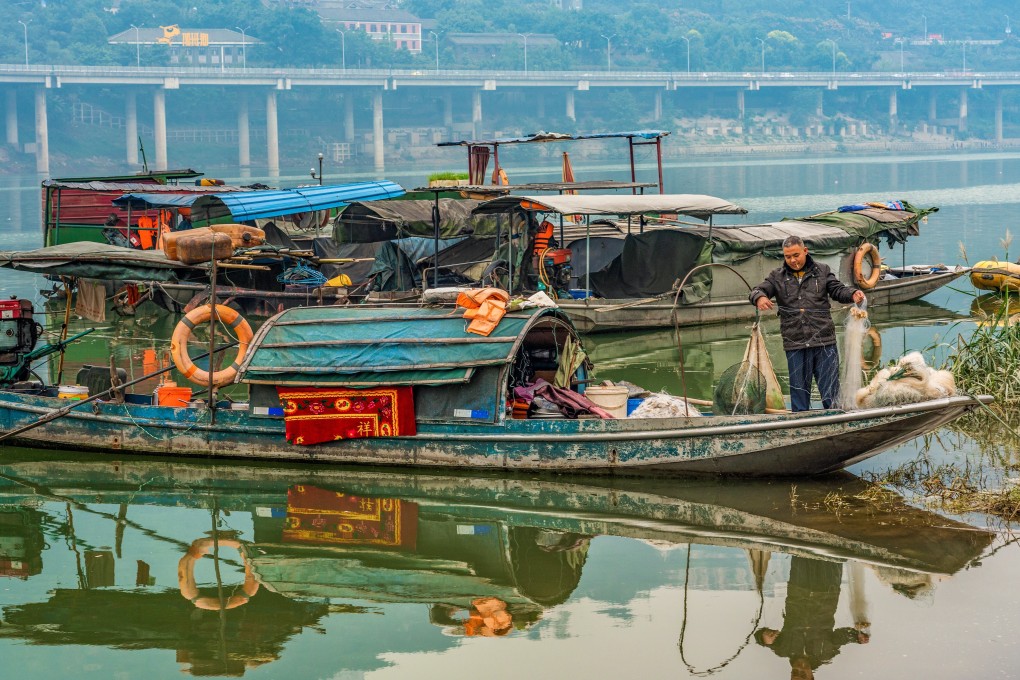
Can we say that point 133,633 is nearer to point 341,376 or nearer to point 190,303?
point 341,376

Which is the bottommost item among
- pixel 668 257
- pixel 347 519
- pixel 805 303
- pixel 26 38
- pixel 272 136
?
pixel 347 519

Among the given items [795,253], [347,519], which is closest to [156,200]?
[347,519]

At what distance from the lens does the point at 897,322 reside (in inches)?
843

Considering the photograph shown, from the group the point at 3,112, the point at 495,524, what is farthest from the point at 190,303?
the point at 3,112

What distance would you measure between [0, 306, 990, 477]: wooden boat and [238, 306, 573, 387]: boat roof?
0.01 m

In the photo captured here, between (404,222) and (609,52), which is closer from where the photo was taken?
(404,222)

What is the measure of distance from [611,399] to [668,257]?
9387 millimetres

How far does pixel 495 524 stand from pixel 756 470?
7.11ft

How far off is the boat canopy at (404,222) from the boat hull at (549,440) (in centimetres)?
1097

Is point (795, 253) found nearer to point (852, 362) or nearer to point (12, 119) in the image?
point (852, 362)

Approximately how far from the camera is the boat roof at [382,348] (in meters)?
11.1

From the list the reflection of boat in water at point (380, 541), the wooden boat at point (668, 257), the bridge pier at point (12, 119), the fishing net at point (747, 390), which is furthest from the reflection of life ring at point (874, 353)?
the bridge pier at point (12, 119)

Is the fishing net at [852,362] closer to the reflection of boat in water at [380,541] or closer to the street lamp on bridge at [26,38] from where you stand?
the reflection of boat in water at [380,541]

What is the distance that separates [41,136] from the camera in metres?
94.9
